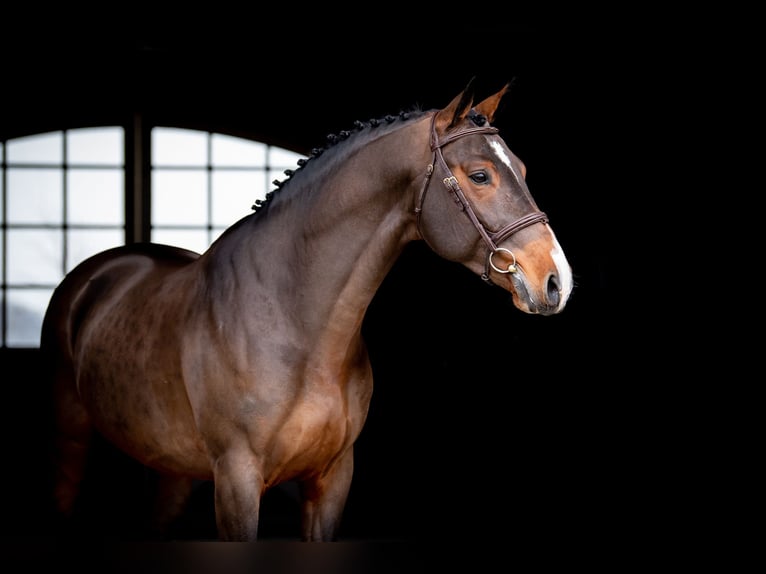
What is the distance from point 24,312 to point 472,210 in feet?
16.5

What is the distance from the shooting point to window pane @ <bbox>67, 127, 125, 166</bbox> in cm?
647

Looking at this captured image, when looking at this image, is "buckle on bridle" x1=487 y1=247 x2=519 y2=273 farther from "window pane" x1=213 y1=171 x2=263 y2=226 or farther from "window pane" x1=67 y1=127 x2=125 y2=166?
"window pane" x1=67 y1=127 x2=125 y2=166

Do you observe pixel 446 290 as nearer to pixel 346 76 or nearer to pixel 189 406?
pixel 346 76

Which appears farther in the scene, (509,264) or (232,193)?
(232,193)

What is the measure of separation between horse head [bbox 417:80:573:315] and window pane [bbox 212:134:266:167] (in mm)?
4311

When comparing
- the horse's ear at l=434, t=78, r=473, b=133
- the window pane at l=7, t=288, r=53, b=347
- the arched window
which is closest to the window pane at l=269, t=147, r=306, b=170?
the arched window

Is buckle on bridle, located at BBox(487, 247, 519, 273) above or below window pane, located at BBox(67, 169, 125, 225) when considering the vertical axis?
below

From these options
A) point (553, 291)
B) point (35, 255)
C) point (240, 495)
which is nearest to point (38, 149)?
point (35, 255)

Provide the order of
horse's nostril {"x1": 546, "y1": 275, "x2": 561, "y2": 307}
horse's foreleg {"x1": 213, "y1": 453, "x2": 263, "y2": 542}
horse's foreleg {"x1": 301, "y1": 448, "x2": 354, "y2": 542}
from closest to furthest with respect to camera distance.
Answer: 1. horse's nostril {"x1": 546, "y1": 275, "x2": 561, "y2": 307}
2. horse's foreleg {"x1": 213, "y1": 453, "x2": 263, "y2": 542}
3. horse's foreleg {"x1": 301, "y1": 448, "x2": 354, "y2": 542}

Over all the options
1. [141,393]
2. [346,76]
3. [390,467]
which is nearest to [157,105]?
[346,76]

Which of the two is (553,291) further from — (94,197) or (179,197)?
(94,197)

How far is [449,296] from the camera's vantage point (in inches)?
221

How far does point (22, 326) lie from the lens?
6.35 meters

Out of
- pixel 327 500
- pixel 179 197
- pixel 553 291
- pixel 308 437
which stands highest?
pixel 179 197
